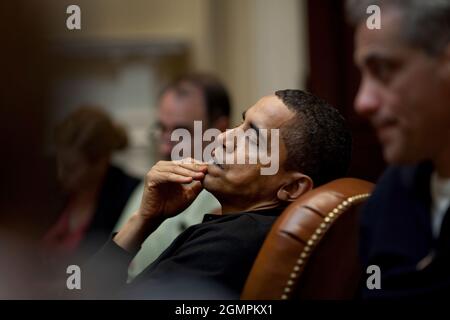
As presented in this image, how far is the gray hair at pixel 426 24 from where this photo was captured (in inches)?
32.4

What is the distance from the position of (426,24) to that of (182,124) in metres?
0.98

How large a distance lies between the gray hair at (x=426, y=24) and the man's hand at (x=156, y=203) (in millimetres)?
465

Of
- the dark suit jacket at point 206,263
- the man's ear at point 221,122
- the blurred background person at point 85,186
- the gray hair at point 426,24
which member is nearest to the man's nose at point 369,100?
the gray hair at point 426,24

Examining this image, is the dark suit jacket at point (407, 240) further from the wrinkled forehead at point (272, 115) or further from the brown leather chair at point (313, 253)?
the wrinkled forehead at point (272, 115)

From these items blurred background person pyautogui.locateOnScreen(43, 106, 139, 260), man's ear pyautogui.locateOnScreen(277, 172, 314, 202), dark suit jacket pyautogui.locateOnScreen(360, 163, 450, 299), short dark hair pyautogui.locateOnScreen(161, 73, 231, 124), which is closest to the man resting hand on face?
man's ear pyautogui.locateOnScreen(277, 172, 314, 202)

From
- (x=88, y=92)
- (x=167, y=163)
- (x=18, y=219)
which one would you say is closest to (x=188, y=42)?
(x=88, y=92)

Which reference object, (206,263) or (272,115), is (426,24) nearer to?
(272,115)

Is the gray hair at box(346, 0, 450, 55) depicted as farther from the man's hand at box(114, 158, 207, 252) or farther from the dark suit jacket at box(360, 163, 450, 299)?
the man's hand at box(114, 158, 207, 252)

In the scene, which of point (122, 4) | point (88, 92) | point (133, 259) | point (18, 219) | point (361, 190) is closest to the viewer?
point (361, 190)

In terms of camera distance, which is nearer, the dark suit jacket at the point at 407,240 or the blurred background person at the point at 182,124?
the dark suit jacket at the point at 407,240

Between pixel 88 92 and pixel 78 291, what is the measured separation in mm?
1499

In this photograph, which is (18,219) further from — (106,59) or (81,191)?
(106,59)

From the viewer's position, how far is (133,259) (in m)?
1.19

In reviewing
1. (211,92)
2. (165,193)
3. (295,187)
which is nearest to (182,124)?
(211,92)
